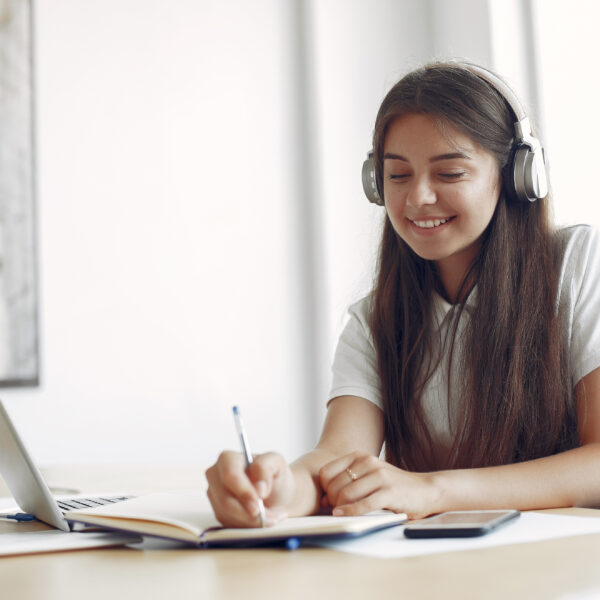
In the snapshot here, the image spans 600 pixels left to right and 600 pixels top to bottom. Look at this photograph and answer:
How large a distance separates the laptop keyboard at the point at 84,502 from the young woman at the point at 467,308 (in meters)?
0.26

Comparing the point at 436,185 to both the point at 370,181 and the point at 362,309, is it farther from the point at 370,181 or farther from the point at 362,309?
the point at 362,309

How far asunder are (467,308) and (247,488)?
669 mm

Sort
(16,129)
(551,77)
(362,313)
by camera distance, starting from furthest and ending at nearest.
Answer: (16,129) → (551,77) → (362,313)

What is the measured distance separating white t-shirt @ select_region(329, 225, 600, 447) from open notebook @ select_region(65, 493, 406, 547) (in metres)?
0.49

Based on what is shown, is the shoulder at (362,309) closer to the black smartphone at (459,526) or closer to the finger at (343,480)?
the finger at (343,480)

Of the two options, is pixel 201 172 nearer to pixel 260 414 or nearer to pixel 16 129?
pixel 16 129

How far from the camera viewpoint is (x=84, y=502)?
1076 millimetres

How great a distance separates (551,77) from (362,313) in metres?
1.38

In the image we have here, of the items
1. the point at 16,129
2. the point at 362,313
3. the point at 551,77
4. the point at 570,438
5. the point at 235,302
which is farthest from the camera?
the point at 235,302

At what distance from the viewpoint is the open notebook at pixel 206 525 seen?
2.31ft

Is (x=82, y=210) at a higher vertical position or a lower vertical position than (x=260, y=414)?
higher

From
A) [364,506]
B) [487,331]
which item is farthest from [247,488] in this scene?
[487,331]

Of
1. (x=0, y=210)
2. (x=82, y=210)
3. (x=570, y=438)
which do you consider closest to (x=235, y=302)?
(x=82, y=210)

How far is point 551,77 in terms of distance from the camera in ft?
8.10
